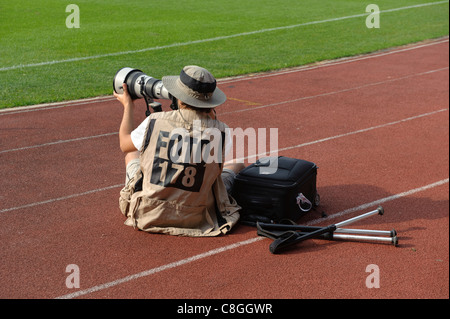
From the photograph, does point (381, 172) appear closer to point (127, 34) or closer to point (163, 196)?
point (163, 196)

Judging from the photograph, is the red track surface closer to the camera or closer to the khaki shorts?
the khaki shorts

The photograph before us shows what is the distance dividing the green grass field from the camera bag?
20.3 ft

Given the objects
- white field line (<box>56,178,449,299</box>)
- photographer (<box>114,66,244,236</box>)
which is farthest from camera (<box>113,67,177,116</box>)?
white field line (<box>56,178,449,299</box>)

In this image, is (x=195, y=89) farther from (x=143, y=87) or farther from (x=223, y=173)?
(x=223, y=173)

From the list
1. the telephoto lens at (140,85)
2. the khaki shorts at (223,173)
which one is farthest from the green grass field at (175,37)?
the khaki shorts at (223,173)

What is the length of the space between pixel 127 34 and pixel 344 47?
6.46 metres

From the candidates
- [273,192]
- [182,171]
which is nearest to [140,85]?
[182,171]

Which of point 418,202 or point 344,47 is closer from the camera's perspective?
point 418,202

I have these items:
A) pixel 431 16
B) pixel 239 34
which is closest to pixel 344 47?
pixel 239 34

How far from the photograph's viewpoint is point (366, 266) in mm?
5023

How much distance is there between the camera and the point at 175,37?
59.0 feet

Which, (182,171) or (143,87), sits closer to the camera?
(182,171)

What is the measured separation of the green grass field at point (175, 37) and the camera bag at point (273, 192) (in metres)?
6.20

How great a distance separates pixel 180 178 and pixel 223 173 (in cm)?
85
